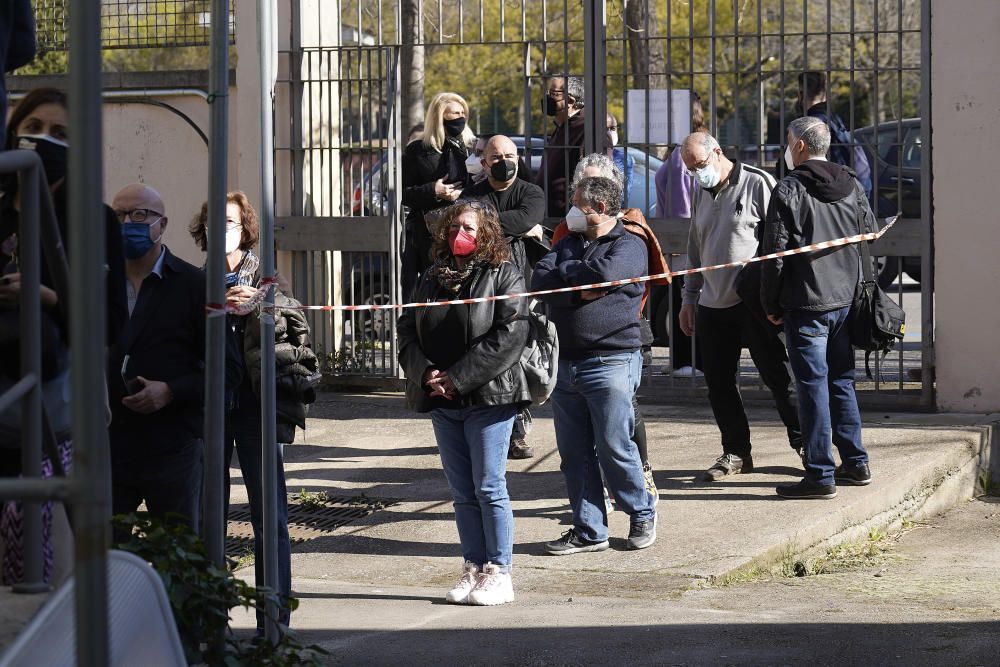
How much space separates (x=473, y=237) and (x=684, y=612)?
1.69m

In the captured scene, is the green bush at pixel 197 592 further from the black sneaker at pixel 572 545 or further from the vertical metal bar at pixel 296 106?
the vertical metal bar at pixel 296 106

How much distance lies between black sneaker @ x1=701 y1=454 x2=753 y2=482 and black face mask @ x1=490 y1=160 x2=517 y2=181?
74.3 inches

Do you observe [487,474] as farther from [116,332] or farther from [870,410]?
[870,410]

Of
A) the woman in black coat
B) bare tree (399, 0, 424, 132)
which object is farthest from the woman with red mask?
bare tree (399, 0, 424, 132)

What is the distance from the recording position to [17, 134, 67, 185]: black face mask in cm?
382

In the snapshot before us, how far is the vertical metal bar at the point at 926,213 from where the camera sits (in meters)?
8.73

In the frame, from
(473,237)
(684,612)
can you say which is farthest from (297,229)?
(684,612)

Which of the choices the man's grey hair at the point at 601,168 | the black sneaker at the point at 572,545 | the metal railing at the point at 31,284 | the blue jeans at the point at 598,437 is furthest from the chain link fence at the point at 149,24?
the metal railing at the point at 31,284

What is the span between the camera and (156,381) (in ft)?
15.7

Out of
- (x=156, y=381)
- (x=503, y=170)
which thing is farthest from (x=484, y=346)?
(x=503, y=170)

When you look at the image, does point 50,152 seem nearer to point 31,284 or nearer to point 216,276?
point 216,276

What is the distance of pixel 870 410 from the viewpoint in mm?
9195

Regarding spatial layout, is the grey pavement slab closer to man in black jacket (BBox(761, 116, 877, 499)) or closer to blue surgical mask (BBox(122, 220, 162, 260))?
man in black jacket (BBox(761, 116, 877, 499))

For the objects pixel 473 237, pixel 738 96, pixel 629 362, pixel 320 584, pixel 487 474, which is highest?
pixel 738 96
